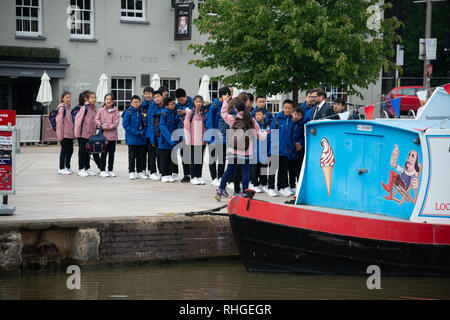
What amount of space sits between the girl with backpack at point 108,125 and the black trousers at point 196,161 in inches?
76.1

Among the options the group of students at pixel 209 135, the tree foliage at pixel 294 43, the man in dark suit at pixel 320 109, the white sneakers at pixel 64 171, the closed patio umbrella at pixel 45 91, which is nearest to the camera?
the man in dark suit at pixel 320 109

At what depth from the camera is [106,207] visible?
430 inches

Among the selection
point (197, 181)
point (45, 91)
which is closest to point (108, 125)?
point (197, 181)

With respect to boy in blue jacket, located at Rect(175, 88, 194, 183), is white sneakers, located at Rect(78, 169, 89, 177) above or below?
below

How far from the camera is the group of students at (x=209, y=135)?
1185cm

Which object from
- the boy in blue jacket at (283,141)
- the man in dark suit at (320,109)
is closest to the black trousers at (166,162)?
the boy in blue jacket at (283,141)

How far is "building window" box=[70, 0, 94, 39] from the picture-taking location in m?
25.9

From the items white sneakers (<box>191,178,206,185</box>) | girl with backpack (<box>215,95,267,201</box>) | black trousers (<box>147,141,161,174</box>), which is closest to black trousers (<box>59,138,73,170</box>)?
black trousers (<box>147,141,161,174</box>)

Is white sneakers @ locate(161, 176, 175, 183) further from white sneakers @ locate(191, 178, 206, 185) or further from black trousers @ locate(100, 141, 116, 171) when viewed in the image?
black trousers @ locate(100, 141, 116, 171)

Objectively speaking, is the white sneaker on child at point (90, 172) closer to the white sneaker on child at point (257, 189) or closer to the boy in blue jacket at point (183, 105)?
the boy in blue jacket at point (183, 105)

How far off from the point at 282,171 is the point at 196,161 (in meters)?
2.09

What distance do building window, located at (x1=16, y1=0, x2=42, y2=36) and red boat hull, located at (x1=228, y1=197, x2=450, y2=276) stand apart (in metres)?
18.0

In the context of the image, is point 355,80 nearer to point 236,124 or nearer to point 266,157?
point 266,157
